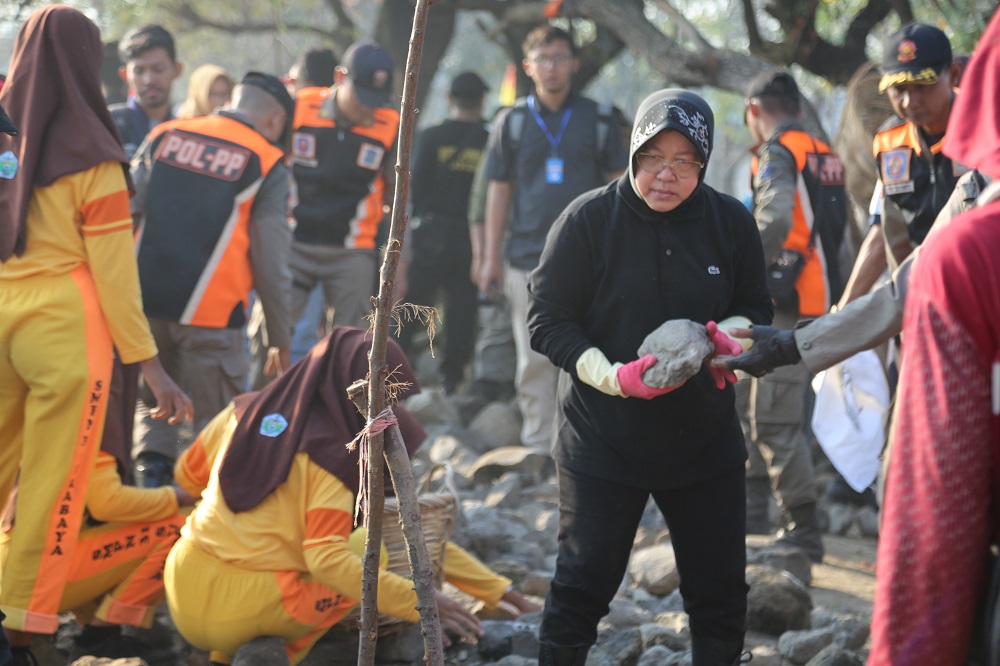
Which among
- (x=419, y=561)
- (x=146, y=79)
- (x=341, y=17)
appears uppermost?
(x=341, y=17)

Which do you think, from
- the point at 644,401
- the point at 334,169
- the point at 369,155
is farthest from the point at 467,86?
the point at 644,401

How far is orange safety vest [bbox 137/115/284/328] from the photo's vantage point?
17.7 ft

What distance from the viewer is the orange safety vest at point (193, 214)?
17.7ft

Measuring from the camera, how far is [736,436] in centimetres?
349

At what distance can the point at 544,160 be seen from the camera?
705cm

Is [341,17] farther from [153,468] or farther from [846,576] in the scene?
[846,576]

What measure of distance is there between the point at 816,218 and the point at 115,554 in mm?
3627

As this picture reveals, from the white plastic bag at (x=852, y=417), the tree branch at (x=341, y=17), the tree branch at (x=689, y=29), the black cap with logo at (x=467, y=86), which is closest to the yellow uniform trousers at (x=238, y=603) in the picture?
the white plastic bag at (x=852, y=417)

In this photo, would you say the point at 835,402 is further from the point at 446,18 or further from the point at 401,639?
the point at 446,18

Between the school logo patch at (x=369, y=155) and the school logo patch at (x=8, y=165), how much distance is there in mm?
3293

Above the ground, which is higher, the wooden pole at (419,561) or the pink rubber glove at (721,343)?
the pink rubber glove at (721,343)

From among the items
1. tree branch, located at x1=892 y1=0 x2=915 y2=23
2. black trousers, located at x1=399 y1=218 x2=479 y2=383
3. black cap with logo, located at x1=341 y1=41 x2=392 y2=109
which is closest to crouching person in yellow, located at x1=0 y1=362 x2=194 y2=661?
black cap with logo, located at x1=341 y1=41 x2=392 y2=109

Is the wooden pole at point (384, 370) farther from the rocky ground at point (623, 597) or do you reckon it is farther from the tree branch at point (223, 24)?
the tree branch at point (223, 24)

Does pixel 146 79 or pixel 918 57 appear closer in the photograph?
pixel 918 57
